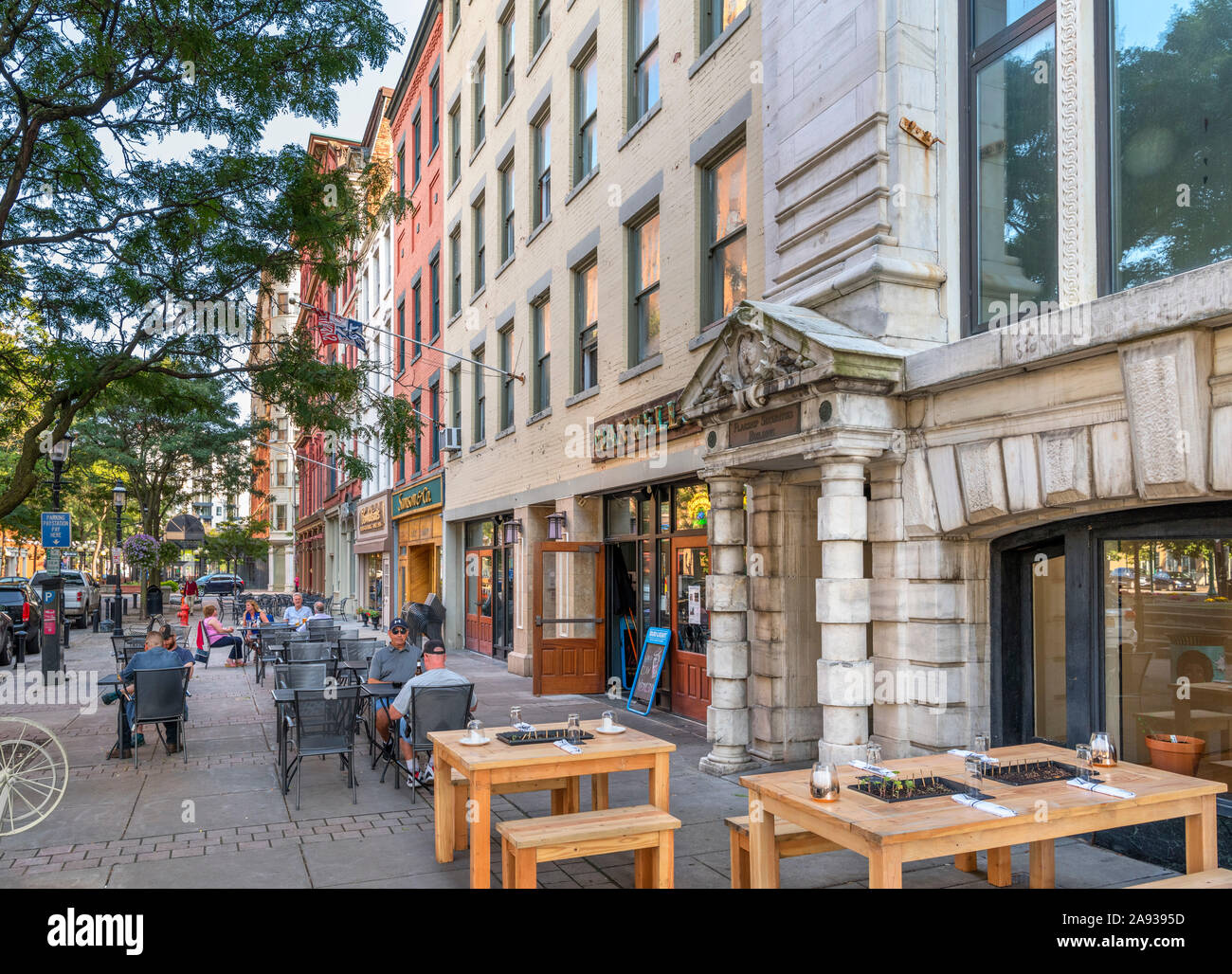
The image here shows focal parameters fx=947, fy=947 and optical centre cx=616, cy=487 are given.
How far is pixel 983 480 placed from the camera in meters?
6.99

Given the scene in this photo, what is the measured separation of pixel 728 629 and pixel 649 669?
3.75m

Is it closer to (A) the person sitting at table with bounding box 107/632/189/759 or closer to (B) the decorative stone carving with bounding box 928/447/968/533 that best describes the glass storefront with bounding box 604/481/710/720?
(B) the decorative stone carving with bounding box 928/447/968/533

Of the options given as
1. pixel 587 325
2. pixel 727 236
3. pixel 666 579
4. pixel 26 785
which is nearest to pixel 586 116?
pixel 587 325

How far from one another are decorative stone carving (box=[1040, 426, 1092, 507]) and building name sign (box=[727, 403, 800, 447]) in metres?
2.18

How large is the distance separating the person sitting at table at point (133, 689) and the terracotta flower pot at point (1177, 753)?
9.01 metres

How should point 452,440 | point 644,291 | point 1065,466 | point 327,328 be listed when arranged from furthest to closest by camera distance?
point 452,440, point 327,328, point 644,291, point 1065,466

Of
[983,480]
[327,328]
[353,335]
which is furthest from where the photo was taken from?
[353,335]

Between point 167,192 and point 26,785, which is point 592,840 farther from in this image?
point 167,192

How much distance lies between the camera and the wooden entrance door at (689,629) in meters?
12.1

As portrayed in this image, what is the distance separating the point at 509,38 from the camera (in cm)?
2014

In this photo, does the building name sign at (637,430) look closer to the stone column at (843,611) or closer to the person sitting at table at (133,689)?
the stone column at (843,611)

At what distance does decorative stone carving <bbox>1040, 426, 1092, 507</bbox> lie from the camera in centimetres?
620

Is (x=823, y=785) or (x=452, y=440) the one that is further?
(x=452, y=440)

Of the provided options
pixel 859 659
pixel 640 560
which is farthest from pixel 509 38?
pixel 859 659
